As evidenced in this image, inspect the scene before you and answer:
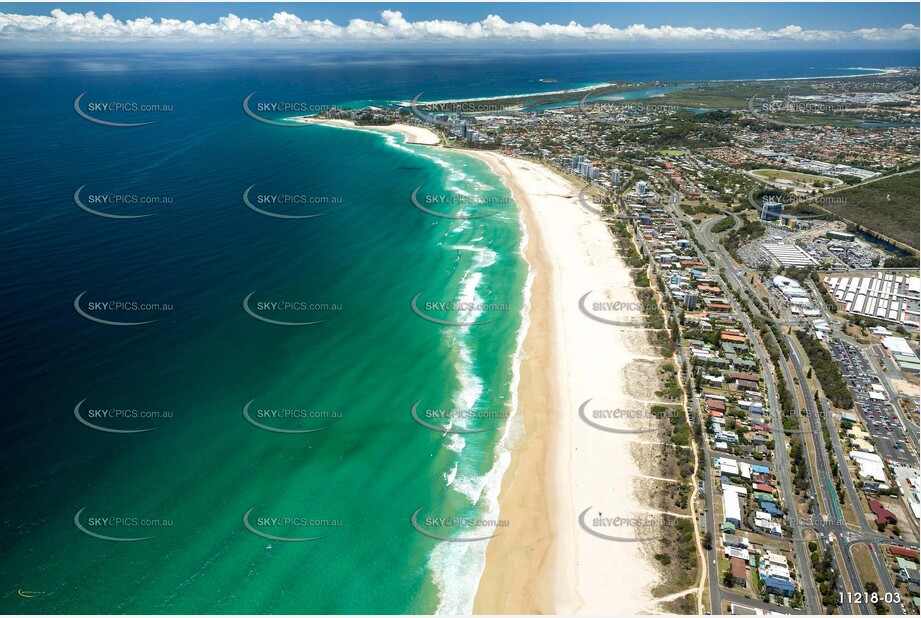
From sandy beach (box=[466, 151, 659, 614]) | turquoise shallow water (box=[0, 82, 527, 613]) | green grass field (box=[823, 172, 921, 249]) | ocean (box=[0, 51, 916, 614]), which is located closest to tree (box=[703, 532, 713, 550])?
sandy beach (box=[466, 151, 659, 614])

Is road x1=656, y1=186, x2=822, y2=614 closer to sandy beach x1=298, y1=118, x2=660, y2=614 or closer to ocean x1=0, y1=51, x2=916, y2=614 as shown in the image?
sandy beach x1=298, y1=118, x2=660, y2=614

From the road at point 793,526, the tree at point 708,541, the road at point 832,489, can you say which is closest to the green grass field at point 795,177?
the road at point 832,489

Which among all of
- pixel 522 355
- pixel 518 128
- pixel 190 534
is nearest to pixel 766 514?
pixel 522 355

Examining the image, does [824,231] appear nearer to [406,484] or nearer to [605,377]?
[605,377]

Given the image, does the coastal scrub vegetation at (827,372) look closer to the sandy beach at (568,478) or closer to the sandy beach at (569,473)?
the sandy beach at (569,473)

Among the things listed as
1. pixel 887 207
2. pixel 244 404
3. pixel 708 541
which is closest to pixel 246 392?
pixel 244 404

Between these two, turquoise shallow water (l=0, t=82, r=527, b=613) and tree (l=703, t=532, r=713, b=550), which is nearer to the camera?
turquoise shallow water (l=0, t=82, r=527, b=613)
